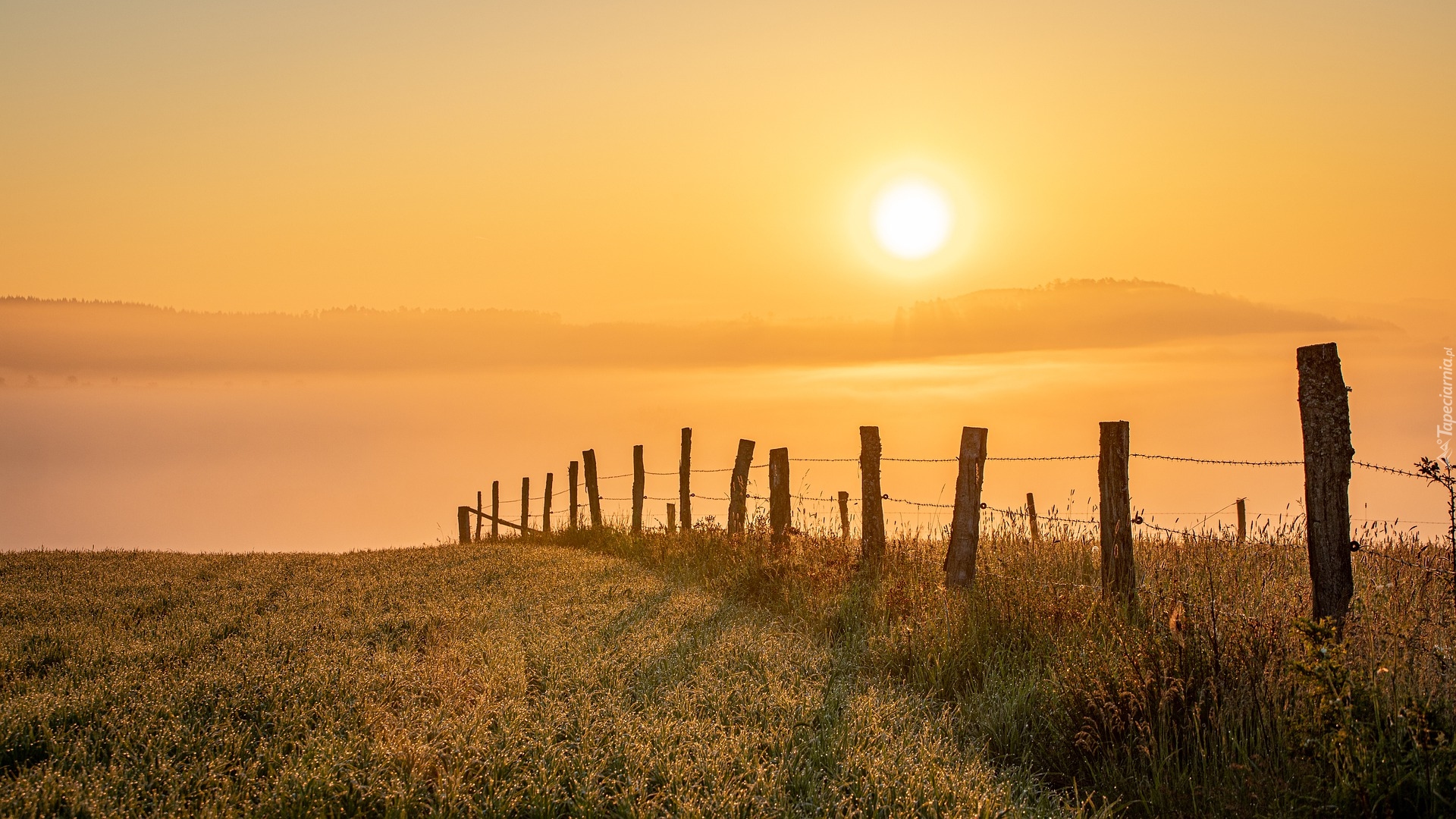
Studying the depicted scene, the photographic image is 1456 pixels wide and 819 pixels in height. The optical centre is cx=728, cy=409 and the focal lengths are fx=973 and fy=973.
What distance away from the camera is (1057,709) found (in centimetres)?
702

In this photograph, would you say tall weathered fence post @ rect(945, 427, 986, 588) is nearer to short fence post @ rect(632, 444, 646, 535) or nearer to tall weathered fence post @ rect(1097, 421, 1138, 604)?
tall weathered fence post @ rect(1097, 421, 1138, 604)

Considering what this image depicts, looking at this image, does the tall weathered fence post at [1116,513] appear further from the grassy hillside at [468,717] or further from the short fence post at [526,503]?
the short fence post at [526,503]

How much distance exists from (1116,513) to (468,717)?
21.0 feet

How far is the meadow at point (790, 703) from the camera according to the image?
538cm

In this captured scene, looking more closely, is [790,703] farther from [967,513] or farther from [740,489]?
[740,489]

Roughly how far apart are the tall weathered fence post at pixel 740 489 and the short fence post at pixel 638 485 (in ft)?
15.6

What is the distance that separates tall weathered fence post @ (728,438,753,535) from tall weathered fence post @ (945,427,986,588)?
559 cm

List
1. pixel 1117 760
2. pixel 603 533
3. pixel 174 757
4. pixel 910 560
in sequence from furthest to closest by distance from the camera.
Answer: pixel 603 533 < pixel 910 560 < pixel 1117 760 < pixel 174 757

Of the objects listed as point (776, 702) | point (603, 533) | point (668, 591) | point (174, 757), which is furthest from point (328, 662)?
point (603, 533)

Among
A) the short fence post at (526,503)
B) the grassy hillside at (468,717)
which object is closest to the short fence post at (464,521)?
the short fence post at (526,503)

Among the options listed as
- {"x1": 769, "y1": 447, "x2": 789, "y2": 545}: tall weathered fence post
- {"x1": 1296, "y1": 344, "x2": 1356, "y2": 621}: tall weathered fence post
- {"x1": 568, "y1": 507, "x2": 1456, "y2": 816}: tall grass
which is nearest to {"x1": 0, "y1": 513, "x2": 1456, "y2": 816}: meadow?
{"x1": 568, "y1": 507, "x2": 1456, "y2": 816}: tall grass

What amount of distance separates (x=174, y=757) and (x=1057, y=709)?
5.88 metres

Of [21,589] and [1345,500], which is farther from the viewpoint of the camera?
[21,589]

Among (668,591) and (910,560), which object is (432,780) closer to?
(668,591)
